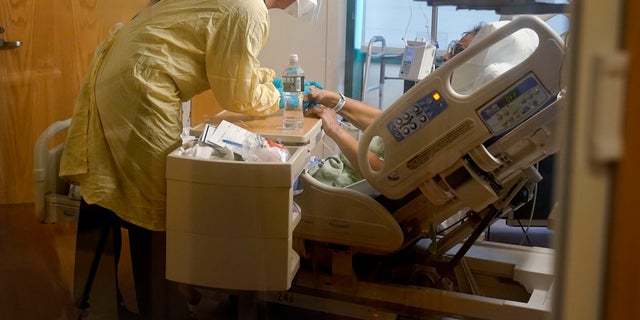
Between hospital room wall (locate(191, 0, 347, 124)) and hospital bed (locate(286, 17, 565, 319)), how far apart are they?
3.06 feet

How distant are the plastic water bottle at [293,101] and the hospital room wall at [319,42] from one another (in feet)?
1.78

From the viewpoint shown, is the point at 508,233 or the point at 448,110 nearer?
the point at 448,110

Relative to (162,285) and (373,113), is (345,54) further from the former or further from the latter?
(162,285)

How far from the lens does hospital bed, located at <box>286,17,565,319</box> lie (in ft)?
5.21

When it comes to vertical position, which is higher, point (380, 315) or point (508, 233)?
point (508, 233)

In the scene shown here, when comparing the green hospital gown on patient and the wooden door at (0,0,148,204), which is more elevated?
the wooden door at (0,0,148,204)

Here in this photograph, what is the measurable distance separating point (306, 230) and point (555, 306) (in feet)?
4.20

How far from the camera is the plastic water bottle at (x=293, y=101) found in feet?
6.04

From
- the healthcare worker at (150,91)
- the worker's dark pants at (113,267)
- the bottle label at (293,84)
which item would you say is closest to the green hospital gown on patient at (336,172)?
the bottle label at (293,84)

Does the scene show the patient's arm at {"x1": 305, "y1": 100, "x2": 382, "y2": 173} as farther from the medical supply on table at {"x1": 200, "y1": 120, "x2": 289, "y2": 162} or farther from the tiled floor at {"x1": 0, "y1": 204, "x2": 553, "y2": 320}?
the tiled floor at {"x1": 0, "y1": 204, "x2": 553, "y2": 320}

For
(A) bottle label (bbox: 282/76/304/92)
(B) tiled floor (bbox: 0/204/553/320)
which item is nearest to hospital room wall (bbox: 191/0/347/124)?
(A) bottle label (bbox: 282/76/304/92)

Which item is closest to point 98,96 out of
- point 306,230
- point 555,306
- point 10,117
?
point 306,230

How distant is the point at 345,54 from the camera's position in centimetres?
278

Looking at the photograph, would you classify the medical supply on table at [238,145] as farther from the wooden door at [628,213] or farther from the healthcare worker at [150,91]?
the wooden door at [628,213]
